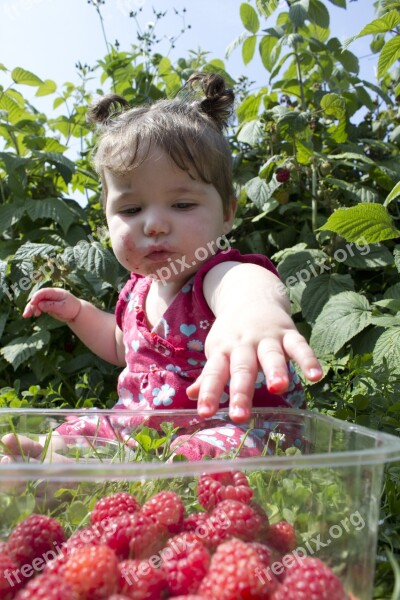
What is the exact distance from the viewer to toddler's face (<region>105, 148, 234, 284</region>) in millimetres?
1274

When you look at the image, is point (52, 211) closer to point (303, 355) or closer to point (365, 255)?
point (365, 255)

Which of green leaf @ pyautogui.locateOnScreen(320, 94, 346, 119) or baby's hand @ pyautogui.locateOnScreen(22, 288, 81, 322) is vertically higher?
green leaf @ pyautogui.locateOnScreen(320, 94, 346, 119)

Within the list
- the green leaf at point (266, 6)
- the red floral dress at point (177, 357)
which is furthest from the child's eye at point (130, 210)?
the green leaf at point (266, 6)

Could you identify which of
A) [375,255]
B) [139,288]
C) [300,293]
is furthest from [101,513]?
[375,255]

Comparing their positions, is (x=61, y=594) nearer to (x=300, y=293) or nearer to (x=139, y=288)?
(x=139, y=288)

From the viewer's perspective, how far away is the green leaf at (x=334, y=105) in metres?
1.98

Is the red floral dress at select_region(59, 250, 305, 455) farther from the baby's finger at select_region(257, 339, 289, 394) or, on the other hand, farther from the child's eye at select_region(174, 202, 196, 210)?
the baby's finger at select_region(257, 339, 289, 394)

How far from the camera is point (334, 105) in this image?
200cm

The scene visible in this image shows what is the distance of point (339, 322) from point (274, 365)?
0.91m

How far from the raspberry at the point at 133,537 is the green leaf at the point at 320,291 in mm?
1140

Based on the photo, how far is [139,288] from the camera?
156 cm

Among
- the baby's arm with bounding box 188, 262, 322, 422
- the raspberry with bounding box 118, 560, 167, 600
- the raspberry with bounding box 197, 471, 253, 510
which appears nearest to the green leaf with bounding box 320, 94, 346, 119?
the baby's arm with bounding box 188, 262, 322, 422

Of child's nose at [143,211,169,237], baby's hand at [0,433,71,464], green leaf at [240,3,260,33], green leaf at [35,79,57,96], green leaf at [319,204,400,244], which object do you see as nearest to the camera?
baby's hand at [0,433,71,464]

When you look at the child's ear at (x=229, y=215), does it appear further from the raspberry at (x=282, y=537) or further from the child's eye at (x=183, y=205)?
the raspberry at (x=282, y=537)
